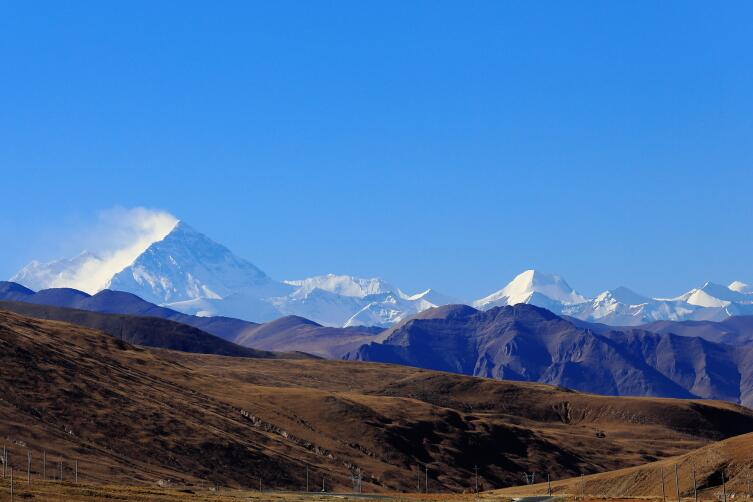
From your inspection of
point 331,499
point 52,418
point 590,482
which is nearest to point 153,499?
point 331,499

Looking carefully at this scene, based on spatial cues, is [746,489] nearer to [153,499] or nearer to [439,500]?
[439,500]

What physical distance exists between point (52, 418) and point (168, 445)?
56.2ft

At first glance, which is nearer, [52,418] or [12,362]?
[52,418]

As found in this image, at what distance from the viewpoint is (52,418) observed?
175625 mm

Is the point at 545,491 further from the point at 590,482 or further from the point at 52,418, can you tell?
the point at 52,418

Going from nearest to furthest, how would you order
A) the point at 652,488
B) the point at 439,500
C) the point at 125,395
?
the point at 439,500
the point at 652,488
the point at 125,395

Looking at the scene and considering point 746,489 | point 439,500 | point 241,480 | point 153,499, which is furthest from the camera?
point 241,480

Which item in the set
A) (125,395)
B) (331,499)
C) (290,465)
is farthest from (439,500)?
(125,395)

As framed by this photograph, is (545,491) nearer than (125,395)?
Yes

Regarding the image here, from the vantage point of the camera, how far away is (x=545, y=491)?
150 meters

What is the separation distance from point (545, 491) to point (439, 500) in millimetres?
35416

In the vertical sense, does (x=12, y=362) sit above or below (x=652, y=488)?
above

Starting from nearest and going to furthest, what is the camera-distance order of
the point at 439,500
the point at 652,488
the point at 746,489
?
the point at 439,500, the point at 746,489, the point at 652,488

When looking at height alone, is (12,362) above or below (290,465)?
above
